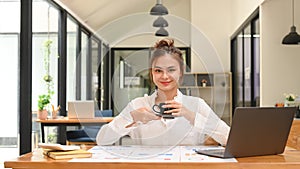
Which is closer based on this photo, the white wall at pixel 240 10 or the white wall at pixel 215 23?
the white wall at pixel 240 10

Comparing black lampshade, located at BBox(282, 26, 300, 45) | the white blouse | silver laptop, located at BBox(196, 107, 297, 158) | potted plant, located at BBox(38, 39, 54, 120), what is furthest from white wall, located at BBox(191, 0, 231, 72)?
silver laptop, located at BBox(196, 107, 297, 158)

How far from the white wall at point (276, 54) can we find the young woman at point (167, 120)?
3.42 metres

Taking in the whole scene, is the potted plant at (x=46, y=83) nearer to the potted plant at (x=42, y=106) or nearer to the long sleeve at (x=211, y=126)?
the potted plant at (x=42, y=106)

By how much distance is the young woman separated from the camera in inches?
76.0

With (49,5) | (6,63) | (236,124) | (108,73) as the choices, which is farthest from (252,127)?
(108,73)

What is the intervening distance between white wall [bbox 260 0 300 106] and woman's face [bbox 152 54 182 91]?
3.75 meters

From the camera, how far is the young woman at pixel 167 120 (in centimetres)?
193

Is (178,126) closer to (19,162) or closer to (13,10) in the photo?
(19,162)

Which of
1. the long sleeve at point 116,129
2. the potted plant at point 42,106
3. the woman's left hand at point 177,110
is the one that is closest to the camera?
the woman's left hand at point 177,110

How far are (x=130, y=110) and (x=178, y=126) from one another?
0.22 m

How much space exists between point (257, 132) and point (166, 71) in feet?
1.35

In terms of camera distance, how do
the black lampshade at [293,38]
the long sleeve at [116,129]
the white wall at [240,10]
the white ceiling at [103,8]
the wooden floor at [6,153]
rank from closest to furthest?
the long sleeve at [116,129] → the black lampshade at [293,38] → the wooden floor at [6,153] → the white wall at [240,10] → the white ceiling at [103,8]

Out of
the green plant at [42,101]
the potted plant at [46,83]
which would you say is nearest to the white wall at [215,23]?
the potted plant at [46,83]

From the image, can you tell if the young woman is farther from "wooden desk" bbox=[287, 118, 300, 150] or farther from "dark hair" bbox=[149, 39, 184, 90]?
"wooden desk" bbox=[287, 118, 300, 150]
